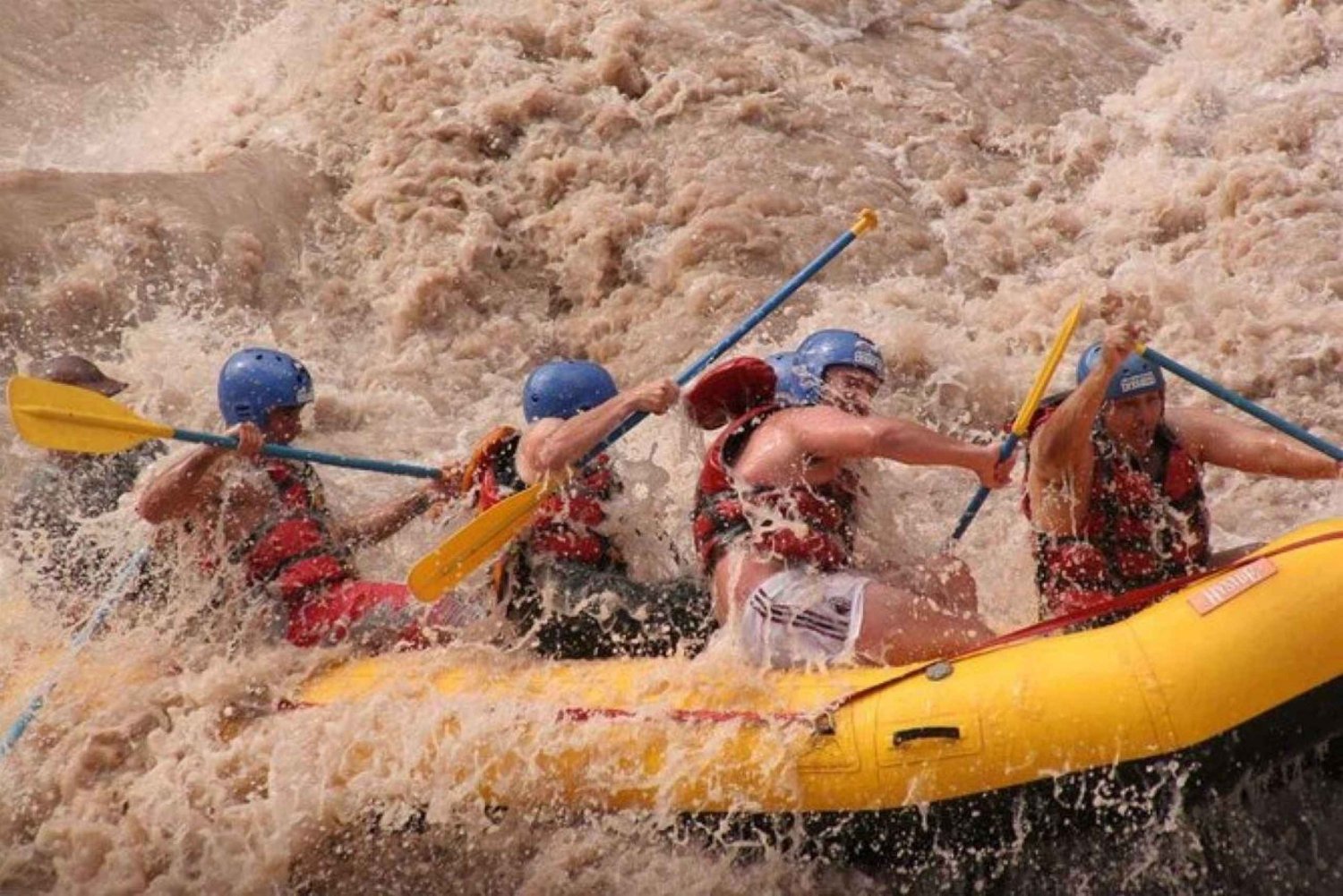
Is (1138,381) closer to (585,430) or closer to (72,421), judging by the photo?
(585,430)

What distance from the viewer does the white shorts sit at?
4.38 metres

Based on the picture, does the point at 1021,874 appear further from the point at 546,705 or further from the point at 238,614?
the point at 238,614

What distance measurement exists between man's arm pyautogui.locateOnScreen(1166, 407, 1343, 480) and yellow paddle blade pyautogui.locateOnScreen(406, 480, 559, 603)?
6.09 ft

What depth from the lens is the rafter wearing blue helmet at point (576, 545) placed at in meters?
4.73

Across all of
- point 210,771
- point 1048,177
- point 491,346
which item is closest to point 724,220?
point 491,346

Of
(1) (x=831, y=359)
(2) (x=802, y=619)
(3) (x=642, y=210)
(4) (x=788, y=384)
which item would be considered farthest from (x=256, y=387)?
(3) (x=642, y=210)

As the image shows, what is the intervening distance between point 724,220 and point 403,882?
5.16 metres

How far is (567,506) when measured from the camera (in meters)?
4.95

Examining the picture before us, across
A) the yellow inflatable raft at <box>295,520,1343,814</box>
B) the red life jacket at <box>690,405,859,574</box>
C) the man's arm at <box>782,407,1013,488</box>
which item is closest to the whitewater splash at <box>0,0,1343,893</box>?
the red life jacket at <box>690,405,859,574</box>

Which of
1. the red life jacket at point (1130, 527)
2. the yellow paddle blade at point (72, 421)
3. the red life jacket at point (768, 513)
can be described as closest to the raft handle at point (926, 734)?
the red life jacket at point (768, 513)

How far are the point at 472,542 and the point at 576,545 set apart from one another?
330 millimetres

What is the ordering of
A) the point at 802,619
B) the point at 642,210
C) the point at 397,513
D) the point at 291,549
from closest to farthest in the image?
the point at 802,619 < the point at 291,549 < the point at 397,513 < the point at 642,210

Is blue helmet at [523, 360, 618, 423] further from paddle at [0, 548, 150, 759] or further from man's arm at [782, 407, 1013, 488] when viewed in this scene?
paddle at [0, 548, 150, 759]

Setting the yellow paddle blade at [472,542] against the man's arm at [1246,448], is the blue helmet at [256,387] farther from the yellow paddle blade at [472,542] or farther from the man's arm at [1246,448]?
the man's arm at [1246,448]
